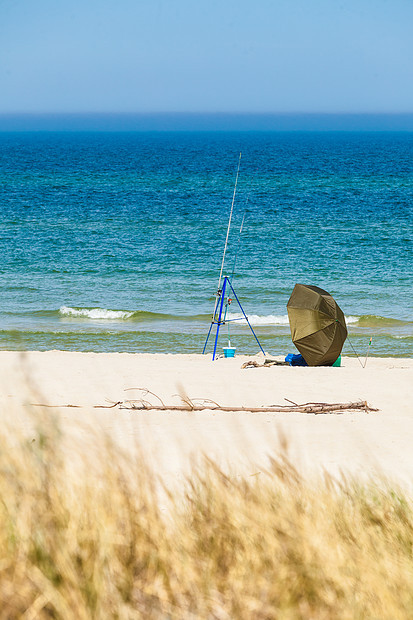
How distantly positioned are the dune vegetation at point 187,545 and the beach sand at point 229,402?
1.34m

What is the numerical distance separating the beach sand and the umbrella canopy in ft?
1.27

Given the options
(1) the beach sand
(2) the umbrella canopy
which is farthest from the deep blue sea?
(2) the umbrella canopy

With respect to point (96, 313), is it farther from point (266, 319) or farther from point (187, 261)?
Answer: point (187, 261)

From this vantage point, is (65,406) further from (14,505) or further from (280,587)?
(280,587)

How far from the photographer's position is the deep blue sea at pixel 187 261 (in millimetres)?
17359

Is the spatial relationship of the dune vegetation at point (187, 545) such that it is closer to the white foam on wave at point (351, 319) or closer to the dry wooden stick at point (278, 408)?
the dry wooden stick at point (278, 408)

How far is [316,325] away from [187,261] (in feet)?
47.5

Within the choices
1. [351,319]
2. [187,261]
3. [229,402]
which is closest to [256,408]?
[229,402]

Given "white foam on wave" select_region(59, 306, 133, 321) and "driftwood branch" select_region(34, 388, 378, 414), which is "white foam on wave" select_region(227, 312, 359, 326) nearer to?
"white foam on wave" select_region(59, 306, 133, 321)

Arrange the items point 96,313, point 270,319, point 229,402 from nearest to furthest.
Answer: point 229,402 < point 270,319 < point 96,313

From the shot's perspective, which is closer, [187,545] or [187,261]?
[187,545]

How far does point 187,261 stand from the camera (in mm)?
26281

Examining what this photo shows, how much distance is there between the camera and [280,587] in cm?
278

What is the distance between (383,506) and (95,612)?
5.80ft
